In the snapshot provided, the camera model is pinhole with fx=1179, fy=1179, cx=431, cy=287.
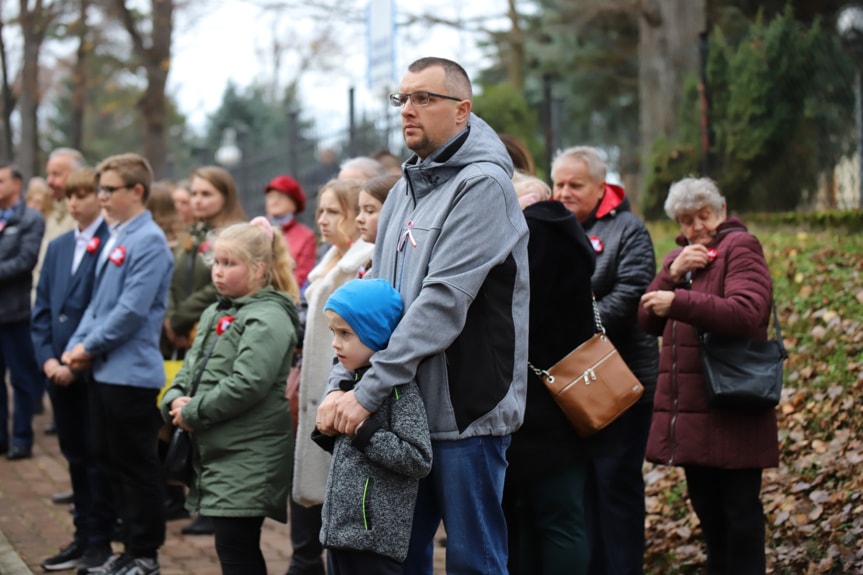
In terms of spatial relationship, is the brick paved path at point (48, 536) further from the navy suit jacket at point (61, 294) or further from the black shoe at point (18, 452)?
the navy suit jacket at point (61, 294)

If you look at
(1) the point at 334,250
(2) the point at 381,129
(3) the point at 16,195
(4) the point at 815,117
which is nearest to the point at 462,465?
(1) the point at 334,250

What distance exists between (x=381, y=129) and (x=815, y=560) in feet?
27.2

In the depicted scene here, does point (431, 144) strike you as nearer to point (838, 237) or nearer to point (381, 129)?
point (838, 237)

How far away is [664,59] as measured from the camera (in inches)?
581

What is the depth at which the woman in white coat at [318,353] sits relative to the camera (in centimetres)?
534

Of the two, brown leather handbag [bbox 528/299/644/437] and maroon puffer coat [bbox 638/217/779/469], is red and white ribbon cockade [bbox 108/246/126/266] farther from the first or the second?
maroon puffer coat [bbox 638/217/779/469]

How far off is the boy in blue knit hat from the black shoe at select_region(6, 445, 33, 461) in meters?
6.41

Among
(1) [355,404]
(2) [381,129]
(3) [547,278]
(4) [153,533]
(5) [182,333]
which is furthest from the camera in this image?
(2) [381,129]

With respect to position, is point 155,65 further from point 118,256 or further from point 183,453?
point 183,453

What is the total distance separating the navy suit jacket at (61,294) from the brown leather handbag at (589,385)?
10.1 feet

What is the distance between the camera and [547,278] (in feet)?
15.8

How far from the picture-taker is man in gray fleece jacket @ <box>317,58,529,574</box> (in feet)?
12.5

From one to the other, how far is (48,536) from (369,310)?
4.23 m

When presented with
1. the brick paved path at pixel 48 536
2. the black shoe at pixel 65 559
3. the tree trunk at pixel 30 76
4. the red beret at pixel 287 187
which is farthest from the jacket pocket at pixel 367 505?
the tree trunk at pixel 30 76
